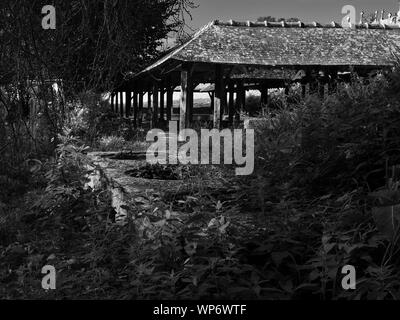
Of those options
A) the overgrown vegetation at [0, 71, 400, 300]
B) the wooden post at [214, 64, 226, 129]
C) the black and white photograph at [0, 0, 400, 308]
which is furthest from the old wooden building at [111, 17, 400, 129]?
the overgrown vegetation at [0, 71, 400, 300]

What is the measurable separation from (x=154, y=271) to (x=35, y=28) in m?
1.61

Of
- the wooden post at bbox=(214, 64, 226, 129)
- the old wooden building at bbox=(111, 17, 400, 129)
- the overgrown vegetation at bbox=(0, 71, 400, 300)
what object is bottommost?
the overgrown vegetation at bbox=(0, 71, 400, 300)

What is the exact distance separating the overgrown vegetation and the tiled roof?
1080cm

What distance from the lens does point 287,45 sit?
1870cm

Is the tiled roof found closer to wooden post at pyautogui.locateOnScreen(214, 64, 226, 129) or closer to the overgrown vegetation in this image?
wooden post at pyautogui.locateOnScreen(214, 64, 226, 129)

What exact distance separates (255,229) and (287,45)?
15641 millimetres

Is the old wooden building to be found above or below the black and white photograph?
above

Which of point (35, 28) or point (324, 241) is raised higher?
point (35, 28)

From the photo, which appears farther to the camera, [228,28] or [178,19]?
[228,28]

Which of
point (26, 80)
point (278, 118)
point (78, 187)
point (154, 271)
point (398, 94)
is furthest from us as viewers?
point (278, 118)

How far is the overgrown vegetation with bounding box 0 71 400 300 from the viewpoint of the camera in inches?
121
